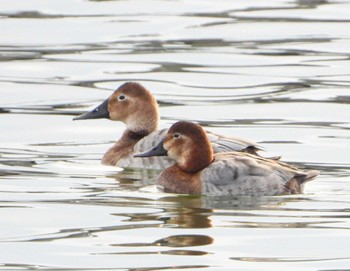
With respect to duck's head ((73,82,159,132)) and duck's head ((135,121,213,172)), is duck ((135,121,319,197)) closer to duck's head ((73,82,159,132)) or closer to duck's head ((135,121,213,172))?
duck's head ((135,121,213,172))

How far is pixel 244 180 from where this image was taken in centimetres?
1284

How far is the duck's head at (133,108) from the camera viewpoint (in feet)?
50.9

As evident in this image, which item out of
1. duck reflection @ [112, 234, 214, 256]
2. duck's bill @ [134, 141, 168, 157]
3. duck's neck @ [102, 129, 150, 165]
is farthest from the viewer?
duck's neck @ [102, 129, 150, 165]

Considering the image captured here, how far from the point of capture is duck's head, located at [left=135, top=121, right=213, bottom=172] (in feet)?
43.0

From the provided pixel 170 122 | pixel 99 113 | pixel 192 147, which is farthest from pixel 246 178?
pixel 170 122

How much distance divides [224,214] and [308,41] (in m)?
10.3

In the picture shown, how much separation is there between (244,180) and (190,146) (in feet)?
1.97

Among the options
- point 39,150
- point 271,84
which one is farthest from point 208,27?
point 39,150

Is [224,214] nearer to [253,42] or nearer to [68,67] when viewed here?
[68,67]

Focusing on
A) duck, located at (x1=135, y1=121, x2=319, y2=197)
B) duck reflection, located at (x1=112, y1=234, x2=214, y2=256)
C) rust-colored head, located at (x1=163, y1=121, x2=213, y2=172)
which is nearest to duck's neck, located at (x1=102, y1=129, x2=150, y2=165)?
duck, located at (x1=135, y1=121, x2=319, y2=197)

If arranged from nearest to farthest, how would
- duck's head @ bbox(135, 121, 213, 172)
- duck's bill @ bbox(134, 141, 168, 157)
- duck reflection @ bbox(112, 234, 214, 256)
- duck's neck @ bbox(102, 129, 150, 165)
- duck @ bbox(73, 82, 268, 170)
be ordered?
duck reflection @ bbox(112, 234, 214, 256) → duck's head @ bbox(135, 121, 213, 172) → duck's bill @ bbox(134, 141, 168, 157) → duck's neck @ bbox(102, 129, 150, 165) → duck @ bbox(73, 82, 268, 170)

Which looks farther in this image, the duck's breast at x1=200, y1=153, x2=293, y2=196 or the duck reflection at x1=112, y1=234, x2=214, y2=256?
the duck's breast at x1=200, y1=153, x2=293, y2=196

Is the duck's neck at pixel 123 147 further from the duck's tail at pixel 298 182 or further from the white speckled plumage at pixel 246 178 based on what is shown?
the duck's tail at pixel 298 182

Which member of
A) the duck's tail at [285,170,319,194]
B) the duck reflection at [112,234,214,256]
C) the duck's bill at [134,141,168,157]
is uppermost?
the duck's bill at [134,141,168,157]
